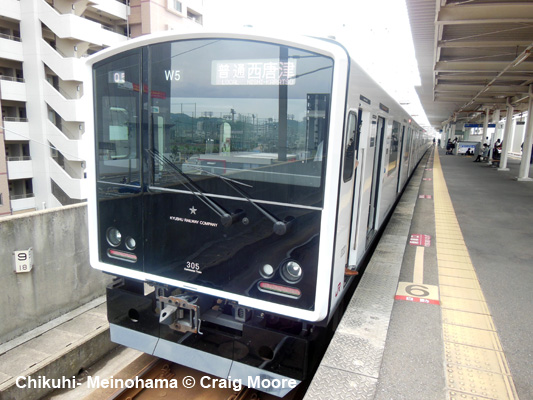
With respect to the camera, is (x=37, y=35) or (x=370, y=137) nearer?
(x=370, y=137)

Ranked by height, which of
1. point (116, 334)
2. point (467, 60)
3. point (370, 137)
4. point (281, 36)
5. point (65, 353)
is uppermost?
point (467, 60)

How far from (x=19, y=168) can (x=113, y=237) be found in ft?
67.4

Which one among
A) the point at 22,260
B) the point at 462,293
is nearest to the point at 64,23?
the point at 22,260

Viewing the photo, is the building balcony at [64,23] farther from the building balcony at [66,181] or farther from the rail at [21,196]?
the rail at [21,196]

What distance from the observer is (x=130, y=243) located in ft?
Answer: 11.0

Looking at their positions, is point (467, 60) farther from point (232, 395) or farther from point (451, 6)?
point (232, 395)

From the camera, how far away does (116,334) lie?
367 centimetres

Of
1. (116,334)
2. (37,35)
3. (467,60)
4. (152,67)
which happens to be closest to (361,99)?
(152,67)

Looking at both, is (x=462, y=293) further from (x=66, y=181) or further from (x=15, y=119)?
(x=15, y=119)

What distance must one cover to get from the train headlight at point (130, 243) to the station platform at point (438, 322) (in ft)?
6.11

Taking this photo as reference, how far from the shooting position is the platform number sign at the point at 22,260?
466 centimetres

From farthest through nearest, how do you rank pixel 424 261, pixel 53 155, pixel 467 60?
1. pixel 53 155
2. pixel 467 60
3. pixel 424 261

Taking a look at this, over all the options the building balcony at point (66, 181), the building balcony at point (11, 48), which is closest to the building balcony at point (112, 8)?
the building balcony at point (11, 48)

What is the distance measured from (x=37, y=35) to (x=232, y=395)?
22.5 meters
